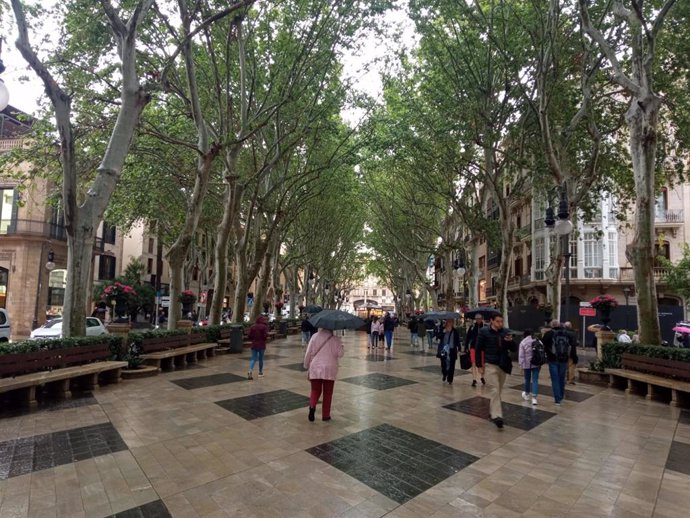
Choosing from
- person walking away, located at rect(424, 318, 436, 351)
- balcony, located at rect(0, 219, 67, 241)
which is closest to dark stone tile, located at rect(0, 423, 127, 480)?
person walking away, located at rect(424, 318, 436, 351)

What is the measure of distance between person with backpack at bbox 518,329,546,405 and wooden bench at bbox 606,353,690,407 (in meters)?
2.80

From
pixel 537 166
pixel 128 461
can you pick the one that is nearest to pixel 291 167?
pixel 537 166

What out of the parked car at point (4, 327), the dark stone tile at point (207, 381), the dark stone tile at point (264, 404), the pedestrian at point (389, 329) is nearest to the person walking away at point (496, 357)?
the dark stone tile at point (264, 404)

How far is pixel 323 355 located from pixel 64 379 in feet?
16.8

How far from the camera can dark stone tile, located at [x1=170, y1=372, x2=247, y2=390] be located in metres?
9.63

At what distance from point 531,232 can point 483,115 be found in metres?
22.0

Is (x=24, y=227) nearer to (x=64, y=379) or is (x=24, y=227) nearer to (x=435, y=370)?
(x=64, y=379)

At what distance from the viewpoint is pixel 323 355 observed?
692cm

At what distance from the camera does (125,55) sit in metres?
Result: 8.85

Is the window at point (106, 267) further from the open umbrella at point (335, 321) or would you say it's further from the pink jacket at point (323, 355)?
the pink jacket at point (323, 355)

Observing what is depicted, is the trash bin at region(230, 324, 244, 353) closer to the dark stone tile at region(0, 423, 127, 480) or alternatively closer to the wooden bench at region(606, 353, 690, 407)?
the dark stone tile at region(0, 423, 127, 480)

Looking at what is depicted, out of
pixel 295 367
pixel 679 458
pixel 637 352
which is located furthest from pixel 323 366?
pixel 637 352

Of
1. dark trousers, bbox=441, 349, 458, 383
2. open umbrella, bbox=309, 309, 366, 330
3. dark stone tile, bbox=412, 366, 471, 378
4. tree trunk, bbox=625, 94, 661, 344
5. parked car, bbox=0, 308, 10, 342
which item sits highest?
tree trunk, bbox=625, 94, 661, 344

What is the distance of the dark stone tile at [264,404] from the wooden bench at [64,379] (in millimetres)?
2898
